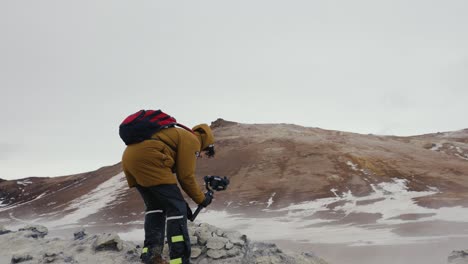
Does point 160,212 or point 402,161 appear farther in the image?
point 402,161

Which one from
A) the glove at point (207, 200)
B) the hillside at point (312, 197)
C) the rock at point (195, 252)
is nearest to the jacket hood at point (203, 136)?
the glove at point (207, 200)

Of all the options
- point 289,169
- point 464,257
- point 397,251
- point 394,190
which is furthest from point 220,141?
point 464,257

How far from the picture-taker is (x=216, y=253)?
209 inches

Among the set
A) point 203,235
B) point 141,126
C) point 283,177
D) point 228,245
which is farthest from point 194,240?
point 283,177

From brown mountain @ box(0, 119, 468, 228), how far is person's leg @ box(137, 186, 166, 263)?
688 inches

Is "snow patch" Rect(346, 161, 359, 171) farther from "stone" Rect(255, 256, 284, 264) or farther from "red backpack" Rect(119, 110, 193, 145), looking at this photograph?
"red backpack" Rect(119, 110, 193, 145)

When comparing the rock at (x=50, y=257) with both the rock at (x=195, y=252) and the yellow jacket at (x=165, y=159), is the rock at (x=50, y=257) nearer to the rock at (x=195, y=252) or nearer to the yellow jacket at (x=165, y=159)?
the rock at (x=195, y=252)

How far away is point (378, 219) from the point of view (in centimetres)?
1742

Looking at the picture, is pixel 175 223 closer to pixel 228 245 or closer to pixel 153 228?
pixel 153 228

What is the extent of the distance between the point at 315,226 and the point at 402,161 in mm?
16736

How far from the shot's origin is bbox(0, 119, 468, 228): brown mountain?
25.2 meters

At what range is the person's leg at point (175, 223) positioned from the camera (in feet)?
12.8

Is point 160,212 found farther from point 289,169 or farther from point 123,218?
point 289,169

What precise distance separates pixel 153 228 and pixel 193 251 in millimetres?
1118
